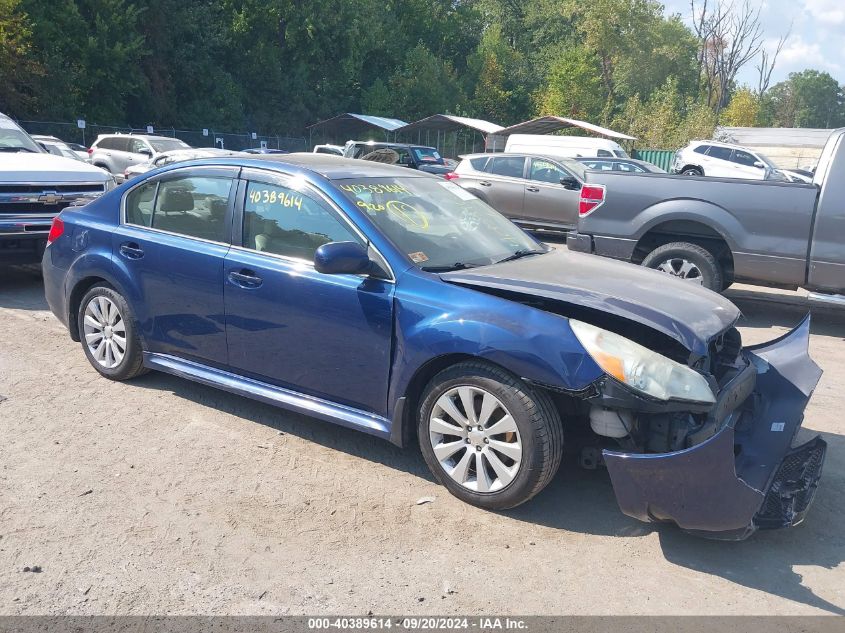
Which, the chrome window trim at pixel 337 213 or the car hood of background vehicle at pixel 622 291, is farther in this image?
the chrome window trim at pixel 337 213

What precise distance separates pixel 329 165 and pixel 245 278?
36.3 inches

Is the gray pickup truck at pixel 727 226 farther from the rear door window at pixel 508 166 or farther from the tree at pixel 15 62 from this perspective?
the tree at pixel 15 62

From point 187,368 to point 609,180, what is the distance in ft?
17.8

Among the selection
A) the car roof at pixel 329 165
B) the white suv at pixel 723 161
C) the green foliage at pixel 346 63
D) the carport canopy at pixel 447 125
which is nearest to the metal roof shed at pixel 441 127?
the carport canopy at pixel 447 125

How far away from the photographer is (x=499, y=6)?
72500 mm

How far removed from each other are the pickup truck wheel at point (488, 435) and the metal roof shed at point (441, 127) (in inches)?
1387

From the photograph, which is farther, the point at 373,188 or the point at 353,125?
the point at 353,125

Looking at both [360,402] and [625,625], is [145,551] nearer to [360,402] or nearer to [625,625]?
[360,402]

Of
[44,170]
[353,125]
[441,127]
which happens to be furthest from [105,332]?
[353,125]

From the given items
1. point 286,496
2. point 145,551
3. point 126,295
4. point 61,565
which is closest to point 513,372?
point 286,496

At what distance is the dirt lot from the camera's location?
3.08m

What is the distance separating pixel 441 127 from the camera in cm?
4197

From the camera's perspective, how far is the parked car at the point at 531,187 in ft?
45.2

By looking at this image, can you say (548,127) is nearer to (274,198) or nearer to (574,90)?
(574,90)
